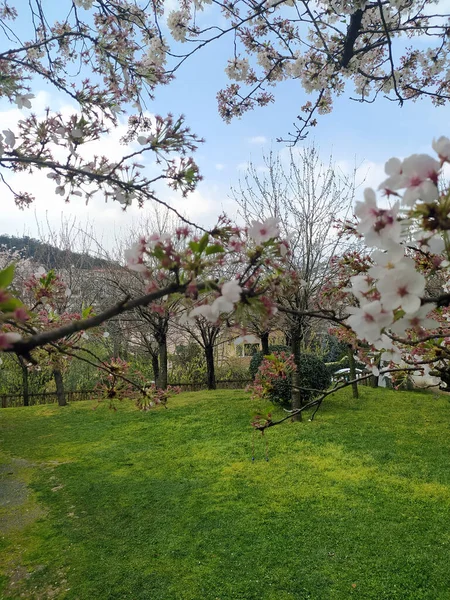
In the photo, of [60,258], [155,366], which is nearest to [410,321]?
[155,366]

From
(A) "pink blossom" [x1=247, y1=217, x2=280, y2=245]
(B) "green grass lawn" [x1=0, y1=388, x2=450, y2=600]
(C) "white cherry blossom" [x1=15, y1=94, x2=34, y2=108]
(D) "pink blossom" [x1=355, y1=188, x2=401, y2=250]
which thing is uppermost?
(C) "white cherry blossom" [x1=15, y1=94, x2=34, y2=108]

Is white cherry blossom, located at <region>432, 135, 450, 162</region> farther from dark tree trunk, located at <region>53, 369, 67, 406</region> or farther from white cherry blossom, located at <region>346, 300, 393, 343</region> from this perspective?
dark tree trunk, located at <region>53, 369, 67, 406</region>

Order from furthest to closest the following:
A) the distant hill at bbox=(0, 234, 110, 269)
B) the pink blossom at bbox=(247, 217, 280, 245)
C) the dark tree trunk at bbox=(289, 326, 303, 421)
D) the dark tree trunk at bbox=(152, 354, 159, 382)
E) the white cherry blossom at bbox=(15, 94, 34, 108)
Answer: the distant hill at bbox=(0, 234, 110, 269), the dark tree trunk at bbox=(152, 354, 159, 382), the dark tree trunk at bbox=(289, 326, 303, 421), the white cherry blossom at bbox=(15, 94, 34, 108), the pink blossom at bbox=(247, 217, 280, 245)

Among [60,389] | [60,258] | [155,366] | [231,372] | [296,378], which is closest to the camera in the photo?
[296,378]

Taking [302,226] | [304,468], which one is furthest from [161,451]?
[302,226]

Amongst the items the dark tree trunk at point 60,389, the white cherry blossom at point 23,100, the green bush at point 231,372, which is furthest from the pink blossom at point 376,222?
the green bush at point 231,372

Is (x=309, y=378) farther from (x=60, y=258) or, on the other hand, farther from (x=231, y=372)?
(x=60, y=258)

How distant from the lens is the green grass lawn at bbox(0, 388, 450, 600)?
8.25ft

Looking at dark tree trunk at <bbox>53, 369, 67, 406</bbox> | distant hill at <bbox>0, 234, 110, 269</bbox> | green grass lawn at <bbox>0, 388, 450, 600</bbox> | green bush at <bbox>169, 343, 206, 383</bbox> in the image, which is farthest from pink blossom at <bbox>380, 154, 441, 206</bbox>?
distant hill at <bbox>0, 234, 110, 269</bbox>

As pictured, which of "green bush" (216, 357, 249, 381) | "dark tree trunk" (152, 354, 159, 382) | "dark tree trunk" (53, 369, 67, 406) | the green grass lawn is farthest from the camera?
"green bush" (216, 357, 249, 381)

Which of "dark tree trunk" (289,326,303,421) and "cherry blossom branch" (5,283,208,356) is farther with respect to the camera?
"dark tree trunk" (289,326,303,421)

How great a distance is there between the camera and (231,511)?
3383mm

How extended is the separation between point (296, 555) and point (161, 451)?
258cm

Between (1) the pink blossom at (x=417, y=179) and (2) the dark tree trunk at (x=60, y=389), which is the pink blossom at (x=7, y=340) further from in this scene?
(2) the dark tree trunk at (x=60, y=389)
